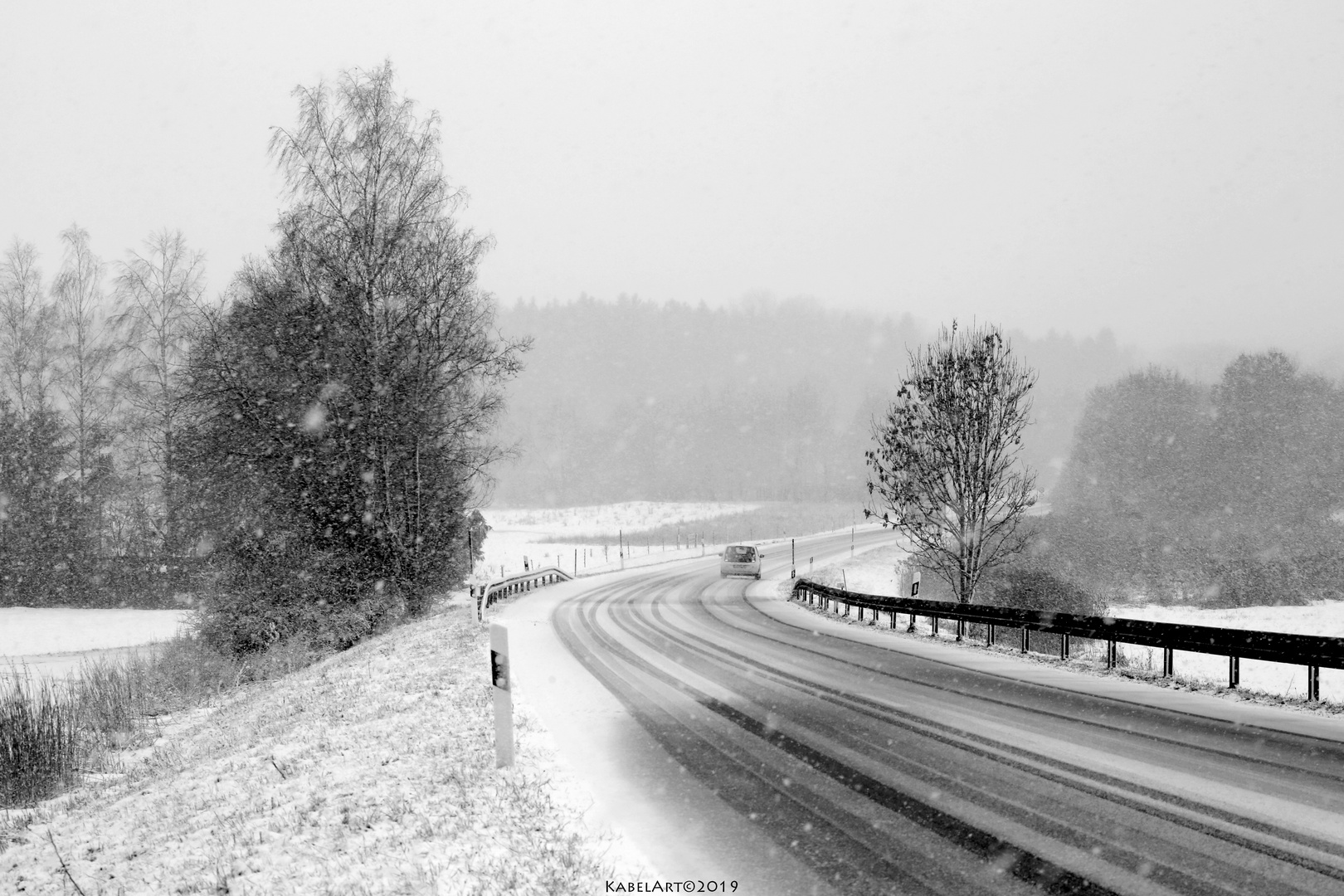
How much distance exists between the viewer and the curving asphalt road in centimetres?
432

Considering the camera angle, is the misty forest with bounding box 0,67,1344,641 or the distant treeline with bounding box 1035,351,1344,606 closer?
the misty forest with bounding box 0,67,1344,641

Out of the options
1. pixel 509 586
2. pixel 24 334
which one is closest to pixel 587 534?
pixel 509 586

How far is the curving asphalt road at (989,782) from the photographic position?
4320mm

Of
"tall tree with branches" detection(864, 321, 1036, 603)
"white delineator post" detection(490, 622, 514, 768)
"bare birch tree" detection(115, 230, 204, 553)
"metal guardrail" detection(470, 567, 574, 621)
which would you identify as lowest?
"metal guardrail" detection(470, 567, 574, 621)

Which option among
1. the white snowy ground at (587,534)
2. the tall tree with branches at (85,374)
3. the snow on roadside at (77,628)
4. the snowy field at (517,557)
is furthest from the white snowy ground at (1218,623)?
the tall tree with branches at (85,374)

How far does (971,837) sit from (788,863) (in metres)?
1.13

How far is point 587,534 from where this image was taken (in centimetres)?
6675

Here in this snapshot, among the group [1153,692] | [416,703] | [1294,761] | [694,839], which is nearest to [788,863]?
[694,839]

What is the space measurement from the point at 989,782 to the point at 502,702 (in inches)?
145

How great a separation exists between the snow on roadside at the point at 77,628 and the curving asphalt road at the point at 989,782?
21.8m

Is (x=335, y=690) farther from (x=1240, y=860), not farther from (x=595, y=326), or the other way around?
(x=595, y=326)

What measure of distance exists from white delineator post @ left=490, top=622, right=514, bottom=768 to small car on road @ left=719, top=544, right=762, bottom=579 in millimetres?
29736

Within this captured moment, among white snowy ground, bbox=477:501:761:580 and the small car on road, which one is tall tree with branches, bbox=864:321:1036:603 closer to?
the small car on road

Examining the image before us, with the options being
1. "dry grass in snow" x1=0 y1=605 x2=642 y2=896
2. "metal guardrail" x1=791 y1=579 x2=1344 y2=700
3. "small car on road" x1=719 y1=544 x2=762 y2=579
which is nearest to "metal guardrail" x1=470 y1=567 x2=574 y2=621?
"small car on road" x1=719 y1=544 x2=762 y2=579
